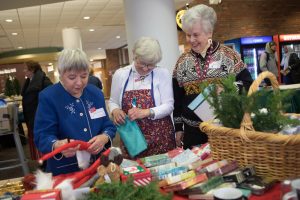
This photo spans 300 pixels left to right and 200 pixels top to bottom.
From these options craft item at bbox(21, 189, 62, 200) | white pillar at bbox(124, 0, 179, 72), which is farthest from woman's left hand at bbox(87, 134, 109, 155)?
white pillar at bbox(124, 0, 179, 72)

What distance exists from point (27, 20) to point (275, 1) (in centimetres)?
763

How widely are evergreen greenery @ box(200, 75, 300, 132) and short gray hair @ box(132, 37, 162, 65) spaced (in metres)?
0.73

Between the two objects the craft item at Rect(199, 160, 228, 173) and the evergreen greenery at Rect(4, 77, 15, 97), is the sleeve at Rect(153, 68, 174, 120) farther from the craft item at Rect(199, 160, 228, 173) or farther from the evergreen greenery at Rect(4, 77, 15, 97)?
the evergreen greenery at Rect(4, 77, 15, 97)

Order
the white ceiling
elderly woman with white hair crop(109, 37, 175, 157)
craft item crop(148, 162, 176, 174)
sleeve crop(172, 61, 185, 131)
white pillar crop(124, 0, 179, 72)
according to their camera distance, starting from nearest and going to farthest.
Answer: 1. craft item crop(148, 162, 176, 174)
2. elderly woman with white hair crop(109, 37, 175, 157)
3. sleeve crop(172, 61, 185, 131)
4. white pillar crop(124, 0, 179, 72)
5. the white ceiling

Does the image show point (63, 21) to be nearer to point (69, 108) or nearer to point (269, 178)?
point (69, 108)

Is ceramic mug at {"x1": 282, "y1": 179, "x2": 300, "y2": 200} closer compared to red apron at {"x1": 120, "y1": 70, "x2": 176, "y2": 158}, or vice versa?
ceramic mug at {"x1": 282, "y1": 179, "x2": 300, "y2": 200}

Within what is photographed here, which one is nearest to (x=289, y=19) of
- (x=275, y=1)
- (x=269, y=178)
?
(x=275, y=1)

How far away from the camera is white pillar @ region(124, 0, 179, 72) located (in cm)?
393

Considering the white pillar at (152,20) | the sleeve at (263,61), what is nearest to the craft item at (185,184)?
the white pillar at (152,20)

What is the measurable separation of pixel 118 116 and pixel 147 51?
430 mm

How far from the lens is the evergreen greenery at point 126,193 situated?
3.17ft

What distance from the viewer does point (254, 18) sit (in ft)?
33.1

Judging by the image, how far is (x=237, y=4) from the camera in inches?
384

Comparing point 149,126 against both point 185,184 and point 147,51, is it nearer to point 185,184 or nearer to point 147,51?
point 147,51
